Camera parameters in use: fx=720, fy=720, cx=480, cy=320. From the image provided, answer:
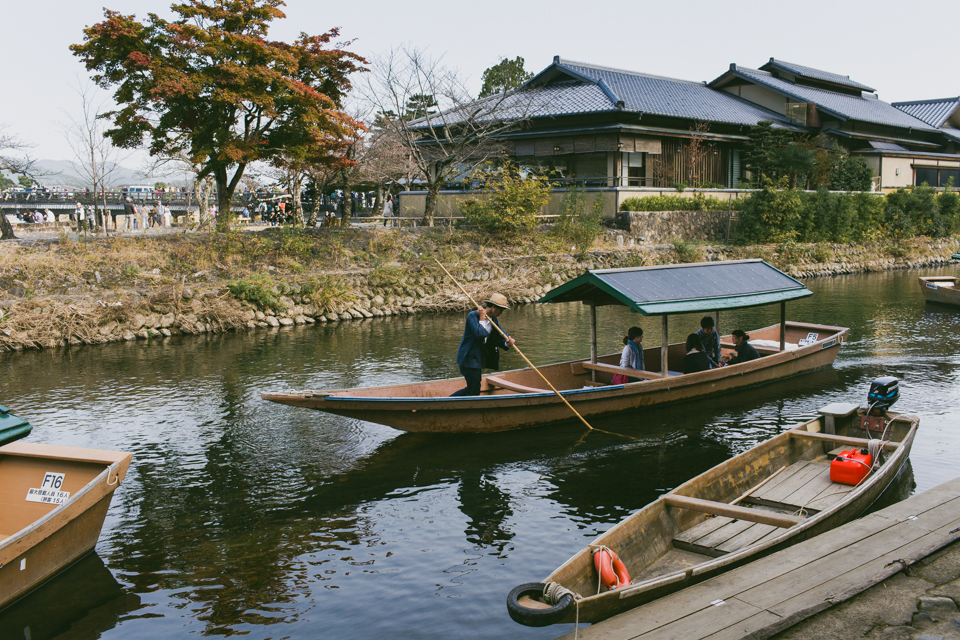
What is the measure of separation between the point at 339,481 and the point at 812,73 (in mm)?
51273

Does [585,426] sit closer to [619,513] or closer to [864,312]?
[619,513]

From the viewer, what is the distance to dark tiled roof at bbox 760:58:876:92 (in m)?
48.5

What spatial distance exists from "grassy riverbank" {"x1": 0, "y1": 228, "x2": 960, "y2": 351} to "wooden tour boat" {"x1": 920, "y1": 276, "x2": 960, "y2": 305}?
33.9 ft

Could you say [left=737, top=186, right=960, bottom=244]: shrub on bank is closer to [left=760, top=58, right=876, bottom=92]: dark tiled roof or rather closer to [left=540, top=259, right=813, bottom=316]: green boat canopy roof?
[left=760, top=58, right=876, bottom=92]: dark tiled roof

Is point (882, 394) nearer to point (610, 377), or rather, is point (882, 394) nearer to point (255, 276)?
point (610, 377)

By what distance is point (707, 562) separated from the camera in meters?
6.04

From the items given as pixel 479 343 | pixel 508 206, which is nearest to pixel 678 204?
pixel 508 206

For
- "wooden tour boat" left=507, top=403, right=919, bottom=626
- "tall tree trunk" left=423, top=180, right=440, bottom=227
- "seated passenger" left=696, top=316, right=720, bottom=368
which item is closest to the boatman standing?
"wooden tour boat" left=507, top=403, right=919, bottom=626

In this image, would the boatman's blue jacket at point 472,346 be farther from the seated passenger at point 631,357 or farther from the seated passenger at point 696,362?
the seated passenger at point 696,362

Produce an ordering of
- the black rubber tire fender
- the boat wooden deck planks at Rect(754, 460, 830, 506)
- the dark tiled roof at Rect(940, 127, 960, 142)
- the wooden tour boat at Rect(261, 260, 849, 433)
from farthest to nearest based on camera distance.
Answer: the dark tiled roof at Rect(940, 127, 960, 142)
the wooden tour boat at Rect(261, 260, 849, 433)
the boat wooden deck planks at Rect(754, 460, 830, 506)
the black rubber tire fender

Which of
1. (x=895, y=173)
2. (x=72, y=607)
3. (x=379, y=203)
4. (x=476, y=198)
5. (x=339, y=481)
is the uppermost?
(x=895, y=173)

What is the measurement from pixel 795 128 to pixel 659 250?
1709 centimetres

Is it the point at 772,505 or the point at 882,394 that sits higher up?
the point at 882,394

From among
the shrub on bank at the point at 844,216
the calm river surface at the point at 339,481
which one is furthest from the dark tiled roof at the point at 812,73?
the calm river surface at the point at 339,481
